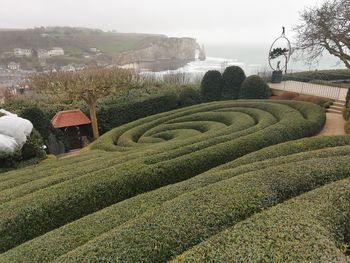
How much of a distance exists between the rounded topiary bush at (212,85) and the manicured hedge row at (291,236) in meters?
22.8

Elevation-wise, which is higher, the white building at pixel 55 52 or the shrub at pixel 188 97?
the white building at pixel 55 52

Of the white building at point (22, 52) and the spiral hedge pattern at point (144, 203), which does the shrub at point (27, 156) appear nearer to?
the spiral hedge pattern at point (144, 203)

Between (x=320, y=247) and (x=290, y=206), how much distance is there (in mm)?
1189

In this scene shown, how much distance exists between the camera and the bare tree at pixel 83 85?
22.0 metres

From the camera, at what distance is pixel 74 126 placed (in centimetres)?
2341

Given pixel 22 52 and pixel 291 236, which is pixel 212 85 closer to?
pixel 291 236

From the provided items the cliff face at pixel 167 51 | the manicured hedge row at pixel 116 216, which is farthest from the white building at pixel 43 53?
the manicured hedge row at pixel 116 216

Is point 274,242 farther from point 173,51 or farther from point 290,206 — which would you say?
point 173,51

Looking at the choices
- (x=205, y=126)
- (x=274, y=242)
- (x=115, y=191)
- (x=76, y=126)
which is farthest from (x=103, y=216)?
(x=76, y=126)

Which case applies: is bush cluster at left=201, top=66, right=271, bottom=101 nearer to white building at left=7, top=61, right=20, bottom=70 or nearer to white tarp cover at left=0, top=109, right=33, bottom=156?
white tarp cover at left=0, top=109, right=33, bottom=156

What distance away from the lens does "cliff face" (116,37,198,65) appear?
431 ft

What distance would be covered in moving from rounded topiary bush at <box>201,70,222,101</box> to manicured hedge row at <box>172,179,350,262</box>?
74.8 ft

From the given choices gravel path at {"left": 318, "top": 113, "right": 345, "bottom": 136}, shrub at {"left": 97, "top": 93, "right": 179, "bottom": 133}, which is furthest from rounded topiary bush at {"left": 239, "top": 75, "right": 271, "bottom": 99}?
gravel path at {"left": 318, "top": 113, "right": 345, "bottom": 136}

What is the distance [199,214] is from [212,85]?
76.7ft
